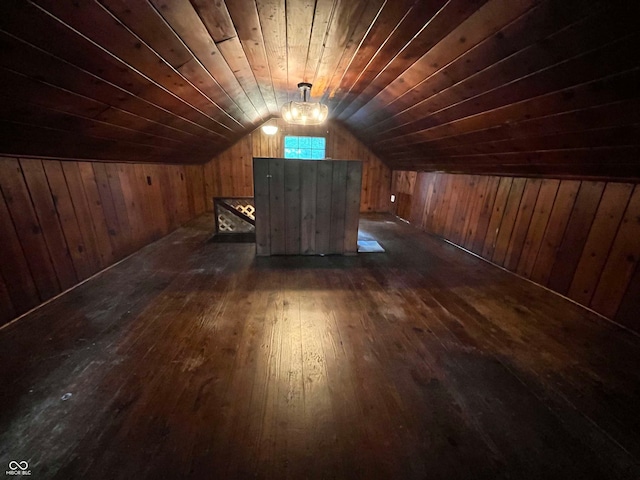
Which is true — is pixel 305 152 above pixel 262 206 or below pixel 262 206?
above

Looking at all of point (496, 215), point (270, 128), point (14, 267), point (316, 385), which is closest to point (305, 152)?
point (270, 128)

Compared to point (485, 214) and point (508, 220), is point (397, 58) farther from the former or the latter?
point (485, 214)

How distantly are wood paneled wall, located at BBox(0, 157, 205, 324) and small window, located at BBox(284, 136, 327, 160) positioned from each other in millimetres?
3209

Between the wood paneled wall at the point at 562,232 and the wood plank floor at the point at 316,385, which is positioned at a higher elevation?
the wood paneled wall at the point at 562,232

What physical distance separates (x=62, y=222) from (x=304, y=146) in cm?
482

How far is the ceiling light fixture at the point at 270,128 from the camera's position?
5020 millimetres

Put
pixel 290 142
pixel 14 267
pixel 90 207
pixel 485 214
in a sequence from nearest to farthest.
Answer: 1. pixel 14 267
2. pixel 90 207
3. pixel 485 214
4. pixel 290 142

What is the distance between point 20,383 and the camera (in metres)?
1.32

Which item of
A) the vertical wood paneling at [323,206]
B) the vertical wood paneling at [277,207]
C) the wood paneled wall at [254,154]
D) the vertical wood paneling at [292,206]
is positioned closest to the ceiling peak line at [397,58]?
the vertical wood paneling at [323,206]

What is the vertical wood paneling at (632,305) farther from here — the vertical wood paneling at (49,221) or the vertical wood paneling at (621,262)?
the vertical wood paneling at (49,221)

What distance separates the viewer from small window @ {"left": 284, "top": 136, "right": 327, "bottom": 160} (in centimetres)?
617

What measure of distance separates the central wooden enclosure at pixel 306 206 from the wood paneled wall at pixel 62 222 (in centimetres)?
156

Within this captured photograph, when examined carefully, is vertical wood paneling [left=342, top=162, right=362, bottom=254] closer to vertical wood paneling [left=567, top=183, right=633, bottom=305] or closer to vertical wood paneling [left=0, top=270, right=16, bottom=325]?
vertical wood paneling [left=567, top=183, right=633, bottom=305]

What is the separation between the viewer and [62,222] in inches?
90.0
